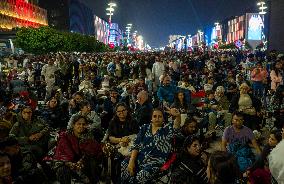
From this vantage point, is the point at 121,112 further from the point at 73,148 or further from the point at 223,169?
the point at 223,169

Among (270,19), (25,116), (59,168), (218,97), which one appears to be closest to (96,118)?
(25,116)

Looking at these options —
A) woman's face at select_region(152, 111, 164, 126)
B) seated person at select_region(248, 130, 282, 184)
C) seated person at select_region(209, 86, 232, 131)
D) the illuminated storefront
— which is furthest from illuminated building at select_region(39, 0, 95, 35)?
seated person at select_region(248, 130, 282, 184)

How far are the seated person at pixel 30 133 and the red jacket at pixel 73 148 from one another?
99 cm

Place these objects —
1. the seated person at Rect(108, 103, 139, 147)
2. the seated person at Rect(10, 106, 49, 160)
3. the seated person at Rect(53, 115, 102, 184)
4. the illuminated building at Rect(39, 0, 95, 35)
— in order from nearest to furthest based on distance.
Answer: the seated person at Rect(53, 115, 102, 184) < the seated person at Rect(108, 103, 139, 147) < the seated person at Rect(10, 106, 49, 160) < the illuminated building at Rect(39, 0, 95, 35)

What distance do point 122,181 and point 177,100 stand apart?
4.42m

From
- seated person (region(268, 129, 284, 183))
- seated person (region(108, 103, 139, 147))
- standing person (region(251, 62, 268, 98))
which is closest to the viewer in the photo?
seated person (region(268, 129, 284, 183))

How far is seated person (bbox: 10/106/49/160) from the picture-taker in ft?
25.9

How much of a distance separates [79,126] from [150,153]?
1.53m

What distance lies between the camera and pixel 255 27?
13000 cm

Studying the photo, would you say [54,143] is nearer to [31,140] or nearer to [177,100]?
[31,140]

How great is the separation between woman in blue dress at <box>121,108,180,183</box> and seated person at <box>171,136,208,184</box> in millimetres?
919

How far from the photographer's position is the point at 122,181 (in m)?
6.28

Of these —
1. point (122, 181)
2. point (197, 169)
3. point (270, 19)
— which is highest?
point (270, 19)

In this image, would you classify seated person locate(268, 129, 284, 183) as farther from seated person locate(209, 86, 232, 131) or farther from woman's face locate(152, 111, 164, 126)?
seated person locate(209, 86, 232, 131)
